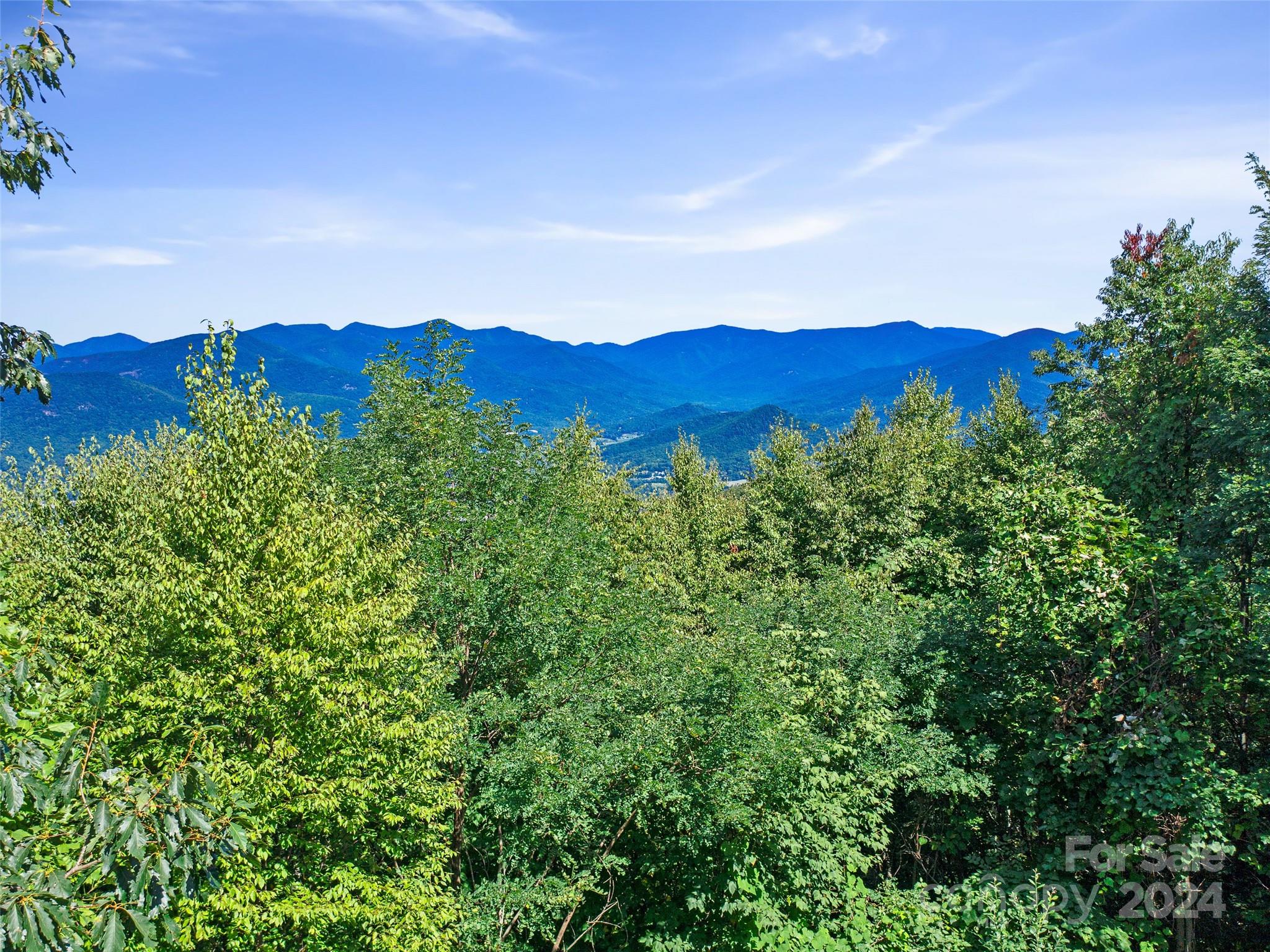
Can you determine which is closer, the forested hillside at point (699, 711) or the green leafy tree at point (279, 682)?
the green leafy tree at point (279, 682)

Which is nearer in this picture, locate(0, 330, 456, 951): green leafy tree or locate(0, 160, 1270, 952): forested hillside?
locate(0, 330, 456, 951): green leafy tree

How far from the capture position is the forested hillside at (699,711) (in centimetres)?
1119

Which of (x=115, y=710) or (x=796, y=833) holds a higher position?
(x=115, y=710)

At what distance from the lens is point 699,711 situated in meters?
12.6

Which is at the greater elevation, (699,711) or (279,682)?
(279,682)

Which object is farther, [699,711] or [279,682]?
[699,711]

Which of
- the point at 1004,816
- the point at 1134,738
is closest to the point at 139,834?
the point at 1134,738

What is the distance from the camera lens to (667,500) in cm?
4053

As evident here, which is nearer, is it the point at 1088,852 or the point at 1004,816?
the point at 1088,852

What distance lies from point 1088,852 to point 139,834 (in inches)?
553

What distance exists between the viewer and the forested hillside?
11.2m

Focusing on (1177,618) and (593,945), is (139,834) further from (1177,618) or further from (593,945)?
(1177,618)

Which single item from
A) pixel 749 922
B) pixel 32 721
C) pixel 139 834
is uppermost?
pixel 139 834

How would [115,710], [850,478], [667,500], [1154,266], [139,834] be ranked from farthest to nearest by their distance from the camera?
[667,500] → [850,478] → [1154,266] → [115,710] → [139,834]
